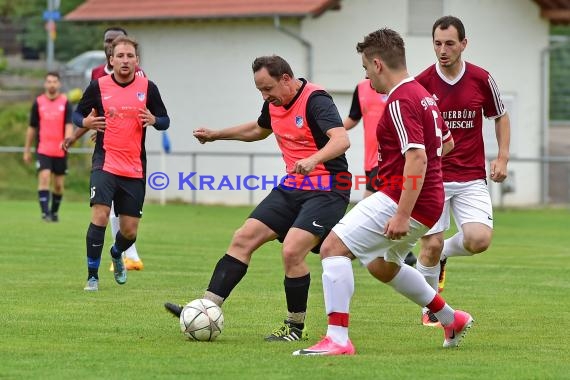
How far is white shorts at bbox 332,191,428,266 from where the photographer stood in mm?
8078

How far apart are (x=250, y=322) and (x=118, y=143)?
288 centimetres

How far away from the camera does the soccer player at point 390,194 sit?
7.90 m

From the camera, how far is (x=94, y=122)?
1186cm

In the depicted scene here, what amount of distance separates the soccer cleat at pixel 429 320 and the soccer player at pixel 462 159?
0.05 m

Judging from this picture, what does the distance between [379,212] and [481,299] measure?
13.2 ft

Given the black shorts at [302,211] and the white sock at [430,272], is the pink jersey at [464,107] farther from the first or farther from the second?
the black shorts at [302,211]

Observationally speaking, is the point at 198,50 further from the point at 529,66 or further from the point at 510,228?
the point at 510,228

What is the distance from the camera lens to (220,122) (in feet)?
107

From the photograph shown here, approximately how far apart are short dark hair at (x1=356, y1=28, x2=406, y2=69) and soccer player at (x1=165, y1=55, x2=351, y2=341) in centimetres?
85

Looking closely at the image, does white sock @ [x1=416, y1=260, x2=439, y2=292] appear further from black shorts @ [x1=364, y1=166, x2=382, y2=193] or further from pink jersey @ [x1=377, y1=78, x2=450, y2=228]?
black shorts @ [x1=364, y1=166, x2=382, y2=193]

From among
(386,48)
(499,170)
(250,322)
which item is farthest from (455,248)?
(386,48)

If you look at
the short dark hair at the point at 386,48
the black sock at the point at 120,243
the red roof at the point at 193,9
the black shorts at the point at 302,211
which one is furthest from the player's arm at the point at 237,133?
the red roof at the point at 193,9

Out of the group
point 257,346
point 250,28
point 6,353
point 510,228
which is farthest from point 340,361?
point 250,28

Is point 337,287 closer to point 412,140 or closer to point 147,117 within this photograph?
point 412,140
